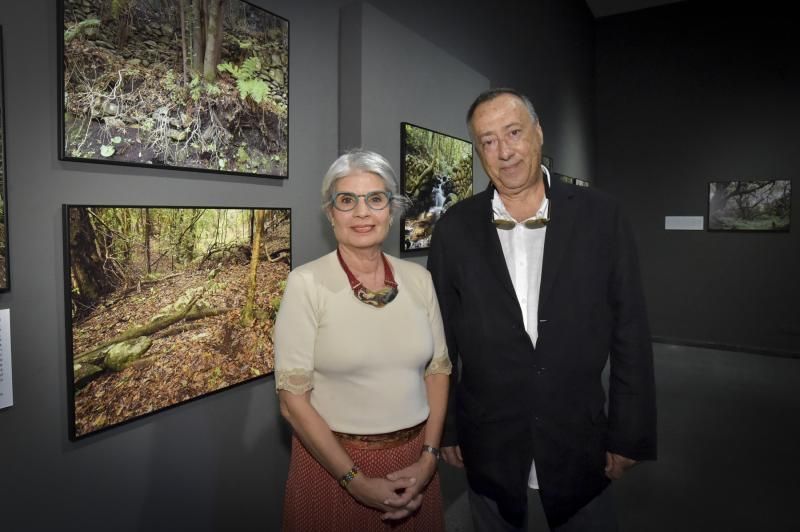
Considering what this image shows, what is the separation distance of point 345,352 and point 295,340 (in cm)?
16

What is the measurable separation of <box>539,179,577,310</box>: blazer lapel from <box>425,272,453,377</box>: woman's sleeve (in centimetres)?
36

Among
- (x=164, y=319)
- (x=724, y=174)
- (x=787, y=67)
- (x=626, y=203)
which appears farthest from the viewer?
(x=626, y=203)

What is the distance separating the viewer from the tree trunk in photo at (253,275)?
2.15 m

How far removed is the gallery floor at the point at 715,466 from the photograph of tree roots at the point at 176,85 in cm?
253

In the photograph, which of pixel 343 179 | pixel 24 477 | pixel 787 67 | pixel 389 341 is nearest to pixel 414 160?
pixel 343 179

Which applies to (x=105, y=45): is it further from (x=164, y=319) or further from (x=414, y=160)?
(x=414, y=160)

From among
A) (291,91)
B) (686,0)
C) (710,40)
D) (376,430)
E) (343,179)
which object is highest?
(686,0)

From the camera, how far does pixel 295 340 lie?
1.50m

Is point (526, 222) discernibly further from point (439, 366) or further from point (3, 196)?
point (3, 196)

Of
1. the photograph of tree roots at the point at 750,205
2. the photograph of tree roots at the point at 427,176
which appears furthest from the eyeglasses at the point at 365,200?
the photograph of tree roots at the point at 750,205

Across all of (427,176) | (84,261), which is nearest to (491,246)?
(84,261)

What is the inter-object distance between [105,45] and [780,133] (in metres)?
8.23

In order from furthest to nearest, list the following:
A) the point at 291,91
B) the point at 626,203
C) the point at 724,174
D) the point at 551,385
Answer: the point at 626,203 < the point at 724,174 < the point at 291,91 < the point at 551,385

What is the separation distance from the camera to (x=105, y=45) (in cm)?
158
